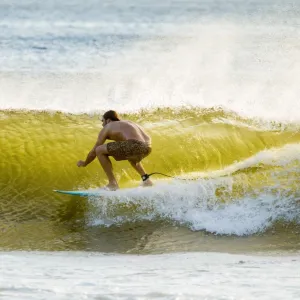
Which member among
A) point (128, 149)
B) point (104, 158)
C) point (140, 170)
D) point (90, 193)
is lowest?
point (90, 193)

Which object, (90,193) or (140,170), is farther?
(140,170)

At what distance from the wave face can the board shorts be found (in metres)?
0.43

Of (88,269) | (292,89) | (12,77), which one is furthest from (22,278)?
(12,77)

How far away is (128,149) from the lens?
324 inches

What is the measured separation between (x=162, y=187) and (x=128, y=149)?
607 millimetres

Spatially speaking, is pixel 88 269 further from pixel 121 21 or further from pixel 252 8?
pixel 252 8

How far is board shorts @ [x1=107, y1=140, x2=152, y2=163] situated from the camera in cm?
820

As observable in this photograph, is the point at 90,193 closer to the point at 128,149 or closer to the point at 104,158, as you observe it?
the point at 104,158

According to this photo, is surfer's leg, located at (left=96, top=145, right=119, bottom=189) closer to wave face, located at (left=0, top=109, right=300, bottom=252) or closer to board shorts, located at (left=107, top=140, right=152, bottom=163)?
board shorts, located at (left=107, top=140, right=152, bottom=163)

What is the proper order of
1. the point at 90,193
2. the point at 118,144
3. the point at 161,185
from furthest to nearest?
Answer: 1. the point at 161,185
2. the point at 90,193
3. the point at 118,144

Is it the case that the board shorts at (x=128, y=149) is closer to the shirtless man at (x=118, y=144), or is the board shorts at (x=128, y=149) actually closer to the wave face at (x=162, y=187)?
the shirtless man at (x=118, y=144)

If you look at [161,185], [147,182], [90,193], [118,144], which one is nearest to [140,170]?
[147,182]

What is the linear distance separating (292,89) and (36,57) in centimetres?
912

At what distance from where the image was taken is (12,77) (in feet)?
61.5
